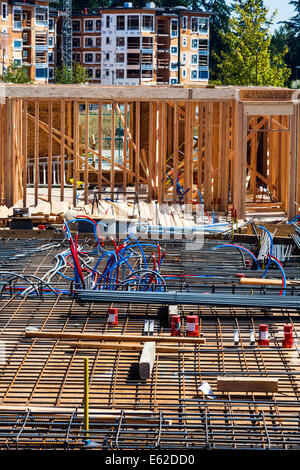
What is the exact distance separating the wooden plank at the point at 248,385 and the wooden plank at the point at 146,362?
0.75 m

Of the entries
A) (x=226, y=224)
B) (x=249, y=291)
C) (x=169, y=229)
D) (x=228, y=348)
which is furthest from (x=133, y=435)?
(x=226, y=224)

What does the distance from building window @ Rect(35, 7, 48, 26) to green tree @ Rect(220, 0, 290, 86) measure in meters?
36.8

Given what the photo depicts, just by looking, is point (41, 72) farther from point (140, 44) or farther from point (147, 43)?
point (147, 43)

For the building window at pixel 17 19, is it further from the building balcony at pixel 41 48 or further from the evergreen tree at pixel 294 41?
the evergreen tree at pixel 294 41

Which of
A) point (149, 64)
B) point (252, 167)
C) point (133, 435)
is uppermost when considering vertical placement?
point (149, 64)

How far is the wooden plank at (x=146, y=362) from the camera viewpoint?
8594 mm

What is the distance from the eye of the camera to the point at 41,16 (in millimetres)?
81938

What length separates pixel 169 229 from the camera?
17078 mm

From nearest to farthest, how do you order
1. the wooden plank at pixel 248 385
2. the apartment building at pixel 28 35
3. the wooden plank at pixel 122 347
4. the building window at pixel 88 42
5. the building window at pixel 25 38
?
1. the wooden plank at pixel 248 385
2. the wooden plank at pixel 122 347
3. the apartment building at pixel 28 35
4. the building window at pixel 25 38
5. the building window at pixel 88 42

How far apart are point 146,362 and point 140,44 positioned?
83.6 metres

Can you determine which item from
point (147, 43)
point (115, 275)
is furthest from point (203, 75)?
point (115, 275)

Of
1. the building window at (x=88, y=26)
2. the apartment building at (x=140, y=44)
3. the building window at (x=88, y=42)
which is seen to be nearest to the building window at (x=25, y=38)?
the apartment building at (x=140, y=44)

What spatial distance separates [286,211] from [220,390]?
11542 mm
